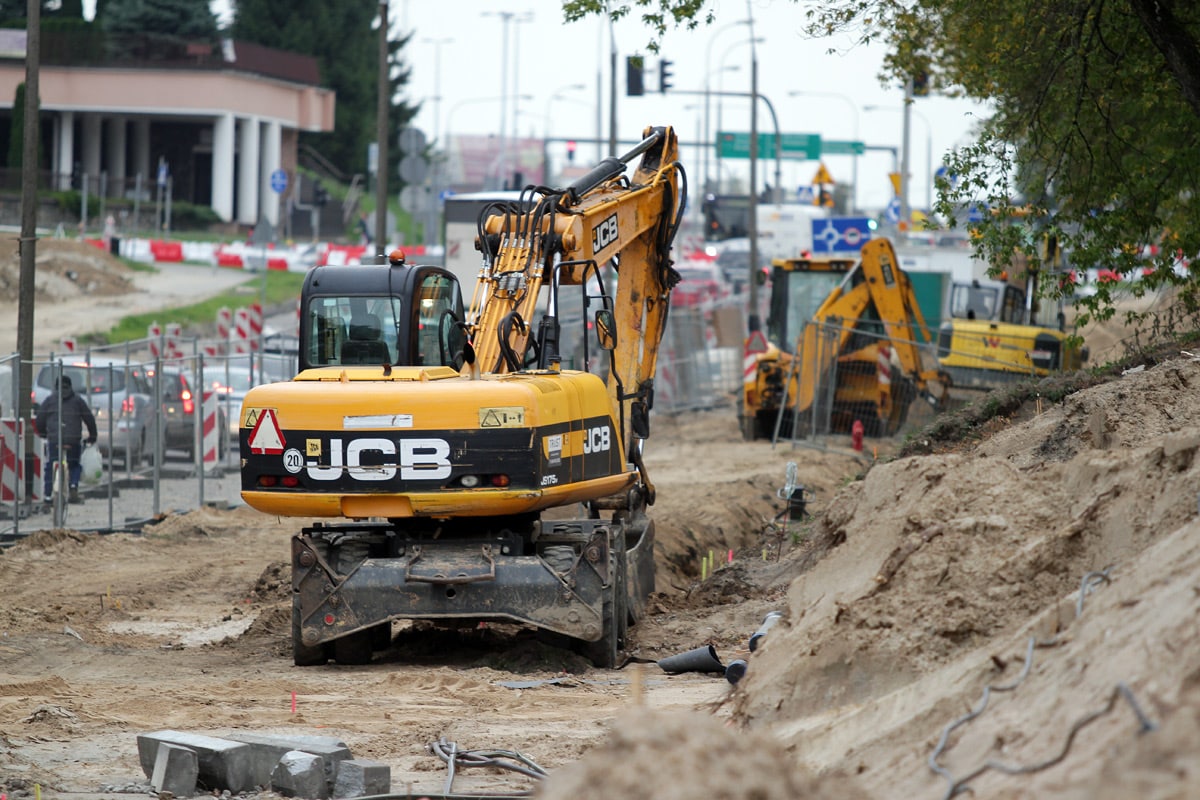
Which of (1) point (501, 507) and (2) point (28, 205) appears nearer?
(1) point (501, 507)

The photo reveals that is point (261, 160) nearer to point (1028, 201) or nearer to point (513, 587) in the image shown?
point (1028, 201)

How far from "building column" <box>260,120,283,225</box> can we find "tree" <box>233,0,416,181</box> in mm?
7770

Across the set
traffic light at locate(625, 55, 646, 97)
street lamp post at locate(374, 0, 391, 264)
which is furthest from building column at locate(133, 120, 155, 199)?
street lamp post at locate(374, 0, 391, 264)

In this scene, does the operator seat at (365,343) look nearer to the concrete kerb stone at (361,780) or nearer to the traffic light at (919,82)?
the concrete kerb stone at (361,780)

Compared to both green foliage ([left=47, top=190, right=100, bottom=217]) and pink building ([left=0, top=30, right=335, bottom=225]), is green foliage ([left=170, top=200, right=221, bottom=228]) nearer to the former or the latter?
pink building ([left=0, top=30, right=335, bottom=225])

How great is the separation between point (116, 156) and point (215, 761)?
59443 mm

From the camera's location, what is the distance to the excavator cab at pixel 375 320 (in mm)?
11297

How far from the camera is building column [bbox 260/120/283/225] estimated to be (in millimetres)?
63906

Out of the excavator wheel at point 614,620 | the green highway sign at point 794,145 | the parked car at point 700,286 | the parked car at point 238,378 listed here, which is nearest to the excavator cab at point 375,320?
the excavator wheel at point 614,620

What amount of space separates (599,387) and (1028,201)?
7.63 meters

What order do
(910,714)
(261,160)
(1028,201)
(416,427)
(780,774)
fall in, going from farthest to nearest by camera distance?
1. (261,160)
2. (1028,201)
3. (416,427)
4. (910,714)
5. (780,774)

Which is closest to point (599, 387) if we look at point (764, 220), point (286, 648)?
point (286, 648)

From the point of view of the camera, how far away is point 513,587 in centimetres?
1078

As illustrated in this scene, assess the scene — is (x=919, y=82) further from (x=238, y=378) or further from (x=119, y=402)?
(x=238, y=378)
